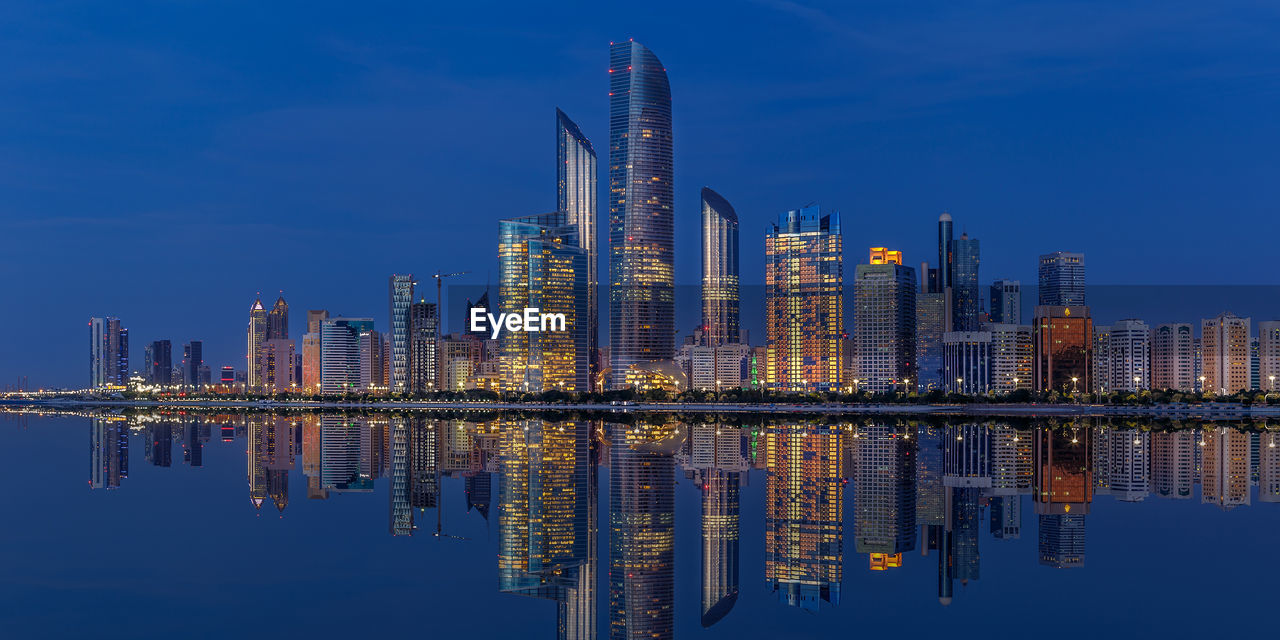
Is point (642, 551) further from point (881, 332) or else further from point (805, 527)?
point (881, 332)

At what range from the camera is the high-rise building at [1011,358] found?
16975 cm

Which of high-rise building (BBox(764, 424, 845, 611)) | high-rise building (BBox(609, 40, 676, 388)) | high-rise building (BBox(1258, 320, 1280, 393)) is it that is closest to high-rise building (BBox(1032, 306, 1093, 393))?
high-rise building (BBox(1258, 320, 1280, 393))

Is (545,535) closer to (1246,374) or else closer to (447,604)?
(447,604)

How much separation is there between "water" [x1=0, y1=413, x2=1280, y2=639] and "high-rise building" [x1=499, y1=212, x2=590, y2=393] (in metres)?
124

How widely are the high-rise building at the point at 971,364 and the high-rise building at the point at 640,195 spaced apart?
169ft

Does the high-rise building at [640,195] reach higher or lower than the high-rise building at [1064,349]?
higher

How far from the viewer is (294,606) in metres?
16.4

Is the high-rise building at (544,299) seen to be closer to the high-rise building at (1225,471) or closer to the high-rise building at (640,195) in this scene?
the high-rise building at (640,195)

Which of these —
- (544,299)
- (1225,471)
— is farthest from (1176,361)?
(1225,471)

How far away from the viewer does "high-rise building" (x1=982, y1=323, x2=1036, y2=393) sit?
557 ft

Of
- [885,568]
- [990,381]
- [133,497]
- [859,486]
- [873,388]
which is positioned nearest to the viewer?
[885,568]

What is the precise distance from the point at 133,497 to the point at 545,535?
46.8 feet

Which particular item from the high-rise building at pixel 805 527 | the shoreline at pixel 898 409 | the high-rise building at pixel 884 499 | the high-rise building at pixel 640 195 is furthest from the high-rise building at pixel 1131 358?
the high-rise building at pixel 805 527

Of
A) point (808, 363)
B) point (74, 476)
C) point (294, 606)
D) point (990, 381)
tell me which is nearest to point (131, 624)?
point (294, 606)
